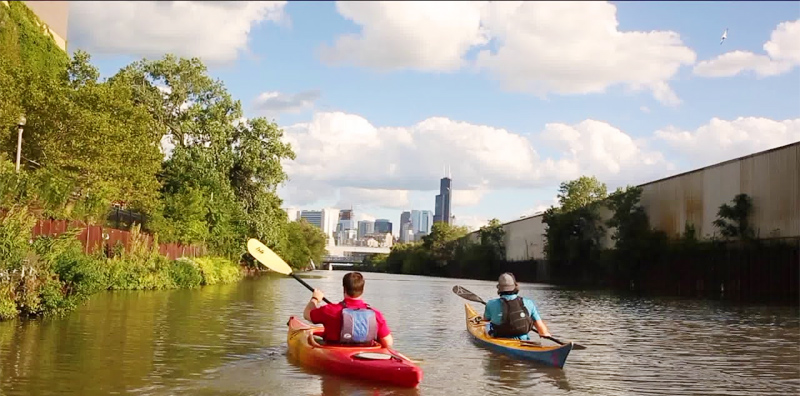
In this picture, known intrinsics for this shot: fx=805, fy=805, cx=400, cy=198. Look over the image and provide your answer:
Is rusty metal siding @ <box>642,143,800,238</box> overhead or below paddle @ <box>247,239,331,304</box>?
overhead

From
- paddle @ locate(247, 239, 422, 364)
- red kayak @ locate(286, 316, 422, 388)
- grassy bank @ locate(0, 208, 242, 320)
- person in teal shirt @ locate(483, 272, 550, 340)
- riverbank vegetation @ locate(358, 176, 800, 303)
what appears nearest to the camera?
→ red kayak @ locate(286, 316, 422, 388)

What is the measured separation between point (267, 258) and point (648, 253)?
157ft

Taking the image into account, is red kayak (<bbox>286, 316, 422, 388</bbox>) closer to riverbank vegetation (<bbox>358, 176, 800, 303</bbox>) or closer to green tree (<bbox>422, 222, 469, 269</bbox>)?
riverbank vegetation (<bbox>358, 176, 800, 303</bbox>)

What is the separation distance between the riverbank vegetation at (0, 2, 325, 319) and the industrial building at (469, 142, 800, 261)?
92.9ft

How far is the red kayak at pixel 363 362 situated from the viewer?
11188mm

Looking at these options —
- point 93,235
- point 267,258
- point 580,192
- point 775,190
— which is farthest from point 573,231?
point 267,258

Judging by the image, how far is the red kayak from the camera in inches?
440

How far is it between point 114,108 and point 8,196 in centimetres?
1848

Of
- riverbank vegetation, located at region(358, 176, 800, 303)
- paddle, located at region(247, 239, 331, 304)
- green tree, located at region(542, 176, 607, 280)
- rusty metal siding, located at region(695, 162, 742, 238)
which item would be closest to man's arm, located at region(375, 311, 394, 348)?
paddle, located at region(247, 239, 331, 304)

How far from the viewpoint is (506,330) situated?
14992 millimetres

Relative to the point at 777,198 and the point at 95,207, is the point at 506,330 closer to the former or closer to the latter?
the point at 95,207

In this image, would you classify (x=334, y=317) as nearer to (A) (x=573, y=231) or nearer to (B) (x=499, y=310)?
(B) (x=499, y=310)

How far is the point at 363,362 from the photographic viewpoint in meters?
11.4

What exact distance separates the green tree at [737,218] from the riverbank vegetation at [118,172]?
2895cm
